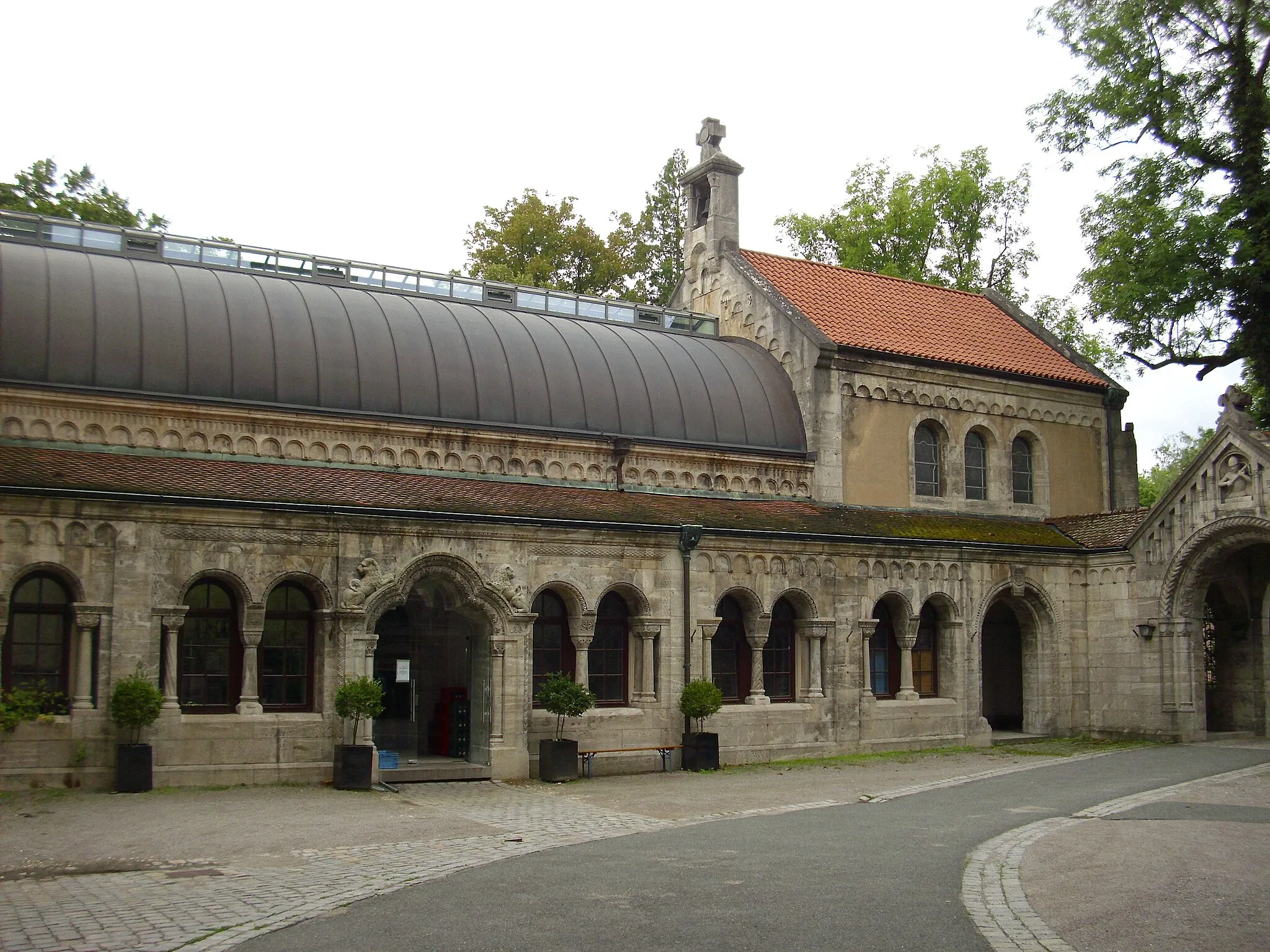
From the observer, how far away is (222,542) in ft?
69.6

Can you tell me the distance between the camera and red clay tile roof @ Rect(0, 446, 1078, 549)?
2084cm

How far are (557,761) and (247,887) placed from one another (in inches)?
401

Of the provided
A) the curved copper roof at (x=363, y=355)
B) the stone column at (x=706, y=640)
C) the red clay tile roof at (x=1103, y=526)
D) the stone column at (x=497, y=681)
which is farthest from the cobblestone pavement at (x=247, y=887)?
the red clay tile roof at (x=1103, y=526)

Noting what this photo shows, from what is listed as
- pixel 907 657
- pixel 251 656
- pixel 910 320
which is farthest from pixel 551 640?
pixel 910 320

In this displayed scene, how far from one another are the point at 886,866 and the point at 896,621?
1531cm

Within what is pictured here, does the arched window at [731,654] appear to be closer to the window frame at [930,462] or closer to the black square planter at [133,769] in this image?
the window frame at [930,462]

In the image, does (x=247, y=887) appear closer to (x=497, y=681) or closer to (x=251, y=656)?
(x=251, y=656)

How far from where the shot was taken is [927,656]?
1172 inches

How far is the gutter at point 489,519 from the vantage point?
20.2 m

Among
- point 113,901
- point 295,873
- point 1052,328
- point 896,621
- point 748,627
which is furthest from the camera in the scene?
point 1052,328

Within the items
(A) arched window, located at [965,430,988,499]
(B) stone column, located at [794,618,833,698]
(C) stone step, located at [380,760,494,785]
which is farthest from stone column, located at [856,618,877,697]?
(C) stone step, located at [380,760,494,785]

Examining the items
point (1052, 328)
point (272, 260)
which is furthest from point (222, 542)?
point (1052, 328)

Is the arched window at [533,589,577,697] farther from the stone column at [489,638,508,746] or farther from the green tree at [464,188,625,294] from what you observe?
the green tree at [464,188,625,294]

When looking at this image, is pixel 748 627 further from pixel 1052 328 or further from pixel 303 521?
pixel 1052 328
